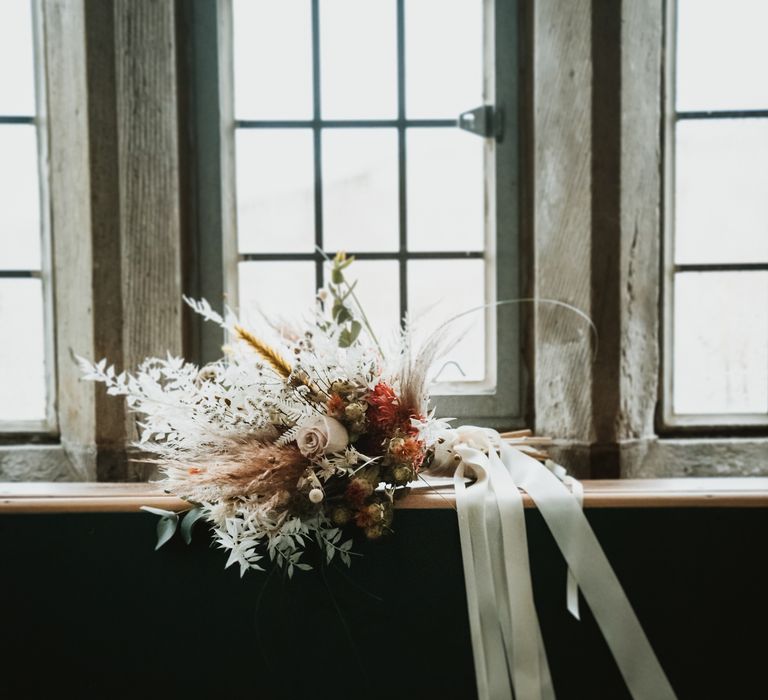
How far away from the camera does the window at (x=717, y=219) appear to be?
1.54 metres

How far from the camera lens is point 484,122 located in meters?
1.54

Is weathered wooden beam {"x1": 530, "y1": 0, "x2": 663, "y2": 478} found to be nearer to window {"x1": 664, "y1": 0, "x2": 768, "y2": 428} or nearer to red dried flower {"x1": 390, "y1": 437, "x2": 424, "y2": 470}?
window {"x1": 664, "y1": 0, "x2": 768, "y2": 428}

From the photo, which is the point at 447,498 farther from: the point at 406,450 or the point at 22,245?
the point at 22,245

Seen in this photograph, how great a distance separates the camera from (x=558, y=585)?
1012mm

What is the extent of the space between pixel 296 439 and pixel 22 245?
115cm

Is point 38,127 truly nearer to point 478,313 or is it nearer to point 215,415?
Result: point 215,415

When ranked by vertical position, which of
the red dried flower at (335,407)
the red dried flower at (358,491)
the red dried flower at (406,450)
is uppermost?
the red dried flower at (335,407)

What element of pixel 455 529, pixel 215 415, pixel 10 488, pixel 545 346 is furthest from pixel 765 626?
pixel 10 488

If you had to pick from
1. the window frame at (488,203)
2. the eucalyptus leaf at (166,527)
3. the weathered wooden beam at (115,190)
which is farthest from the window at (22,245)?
the eucalyptus leaf at (166,527)

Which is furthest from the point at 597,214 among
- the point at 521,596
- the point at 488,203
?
the point at 521,596

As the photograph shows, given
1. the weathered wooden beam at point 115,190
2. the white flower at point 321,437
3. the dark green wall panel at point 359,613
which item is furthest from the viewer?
the weathered wooden beam at point 115,190

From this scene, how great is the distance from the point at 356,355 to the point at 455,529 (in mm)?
359

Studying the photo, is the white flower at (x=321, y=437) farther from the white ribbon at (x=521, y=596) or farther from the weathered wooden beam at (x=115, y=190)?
the weathered wooden beam at (x=115, y=190)

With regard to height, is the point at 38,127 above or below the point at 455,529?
above
